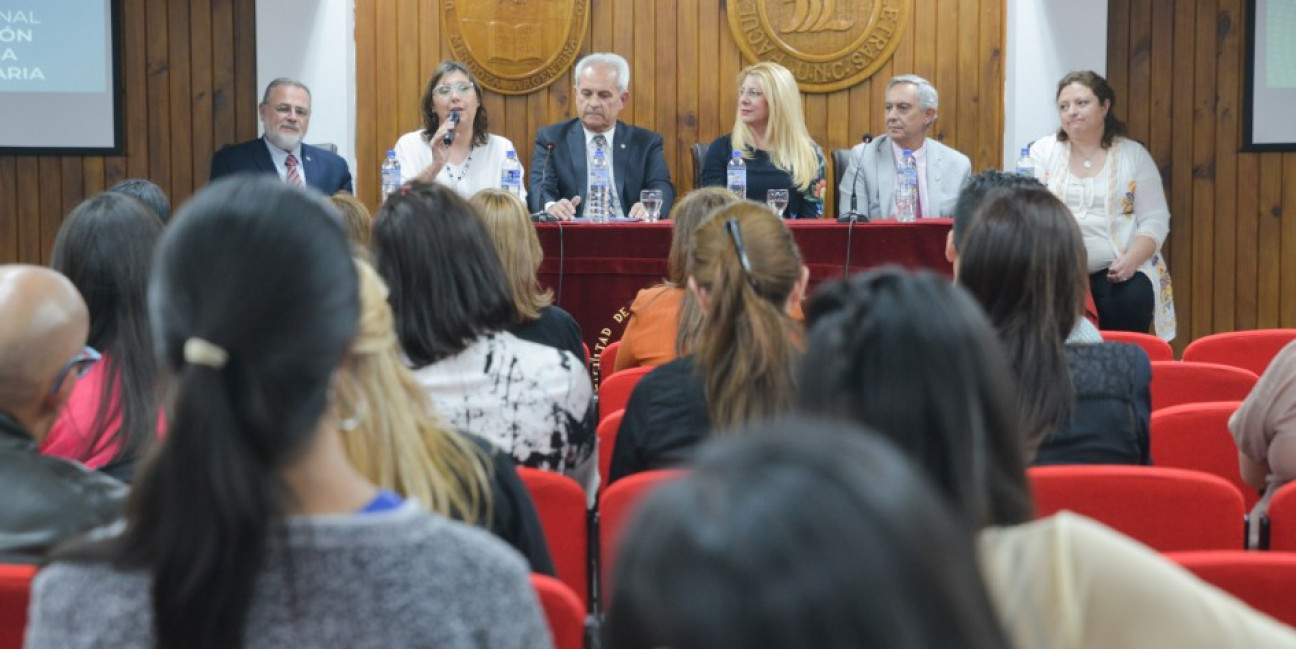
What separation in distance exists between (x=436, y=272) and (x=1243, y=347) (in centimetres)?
257

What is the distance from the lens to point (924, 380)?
3.96ft

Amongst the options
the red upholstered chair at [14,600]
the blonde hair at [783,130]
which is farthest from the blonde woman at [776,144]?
the red upholstered chair at [14,600]

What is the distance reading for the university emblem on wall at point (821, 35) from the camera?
718 cm

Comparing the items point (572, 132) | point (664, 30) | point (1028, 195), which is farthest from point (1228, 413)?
point (664, 30)

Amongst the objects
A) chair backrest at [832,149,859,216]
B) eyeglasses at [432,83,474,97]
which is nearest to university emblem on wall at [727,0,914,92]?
chair backrest at [832,149,859,216]

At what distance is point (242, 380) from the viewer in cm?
114

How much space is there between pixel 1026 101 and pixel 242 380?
635cm

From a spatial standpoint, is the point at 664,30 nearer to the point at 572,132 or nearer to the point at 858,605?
the point at 572,132

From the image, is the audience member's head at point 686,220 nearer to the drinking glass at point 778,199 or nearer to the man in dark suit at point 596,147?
the drinking glass at point 778,199

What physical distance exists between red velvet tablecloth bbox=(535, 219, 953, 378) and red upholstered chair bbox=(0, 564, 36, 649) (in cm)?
388

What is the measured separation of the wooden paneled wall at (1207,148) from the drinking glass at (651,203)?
247cm

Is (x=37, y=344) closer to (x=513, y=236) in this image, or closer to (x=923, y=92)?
(x=513, y=236)

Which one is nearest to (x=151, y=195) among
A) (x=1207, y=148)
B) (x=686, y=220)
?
(x=686, y=220)

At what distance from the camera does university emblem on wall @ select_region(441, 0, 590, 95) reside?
7.24m
